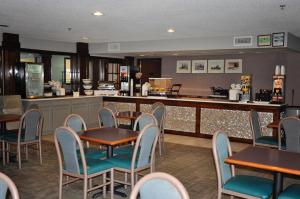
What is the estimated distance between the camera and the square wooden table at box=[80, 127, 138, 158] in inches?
138

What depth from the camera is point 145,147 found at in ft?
11.5

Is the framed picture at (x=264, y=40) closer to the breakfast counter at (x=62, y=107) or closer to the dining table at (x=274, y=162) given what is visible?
the dining table at (x=274, y=162)

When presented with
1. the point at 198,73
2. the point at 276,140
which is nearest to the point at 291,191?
the point at 276,140

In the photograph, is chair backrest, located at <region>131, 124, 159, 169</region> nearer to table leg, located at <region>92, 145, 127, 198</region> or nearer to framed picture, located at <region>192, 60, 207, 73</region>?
table leg, located at <region>92, 145, 127, 198</region>

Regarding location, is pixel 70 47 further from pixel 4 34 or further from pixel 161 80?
pixel 161 80

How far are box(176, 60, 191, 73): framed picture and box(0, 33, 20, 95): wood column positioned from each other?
6329mm

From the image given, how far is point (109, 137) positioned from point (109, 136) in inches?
2.3

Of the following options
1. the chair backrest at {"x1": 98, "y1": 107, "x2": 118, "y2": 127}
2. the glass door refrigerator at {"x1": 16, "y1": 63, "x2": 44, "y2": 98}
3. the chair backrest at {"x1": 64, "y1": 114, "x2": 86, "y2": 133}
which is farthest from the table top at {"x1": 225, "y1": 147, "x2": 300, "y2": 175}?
the glass door refrigerator at {"x1": 16, "y1": 63, "x2": 44, "y2": 98}

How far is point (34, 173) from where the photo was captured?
15.0 ft

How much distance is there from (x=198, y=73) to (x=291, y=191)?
9.33 metres

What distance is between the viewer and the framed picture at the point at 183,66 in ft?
39.5

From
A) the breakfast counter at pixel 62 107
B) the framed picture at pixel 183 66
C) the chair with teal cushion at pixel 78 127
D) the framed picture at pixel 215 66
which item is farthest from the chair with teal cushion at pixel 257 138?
the framed picture at pixel 183 66

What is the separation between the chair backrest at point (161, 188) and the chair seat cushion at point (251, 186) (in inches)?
52.2

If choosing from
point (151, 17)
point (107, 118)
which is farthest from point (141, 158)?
Result: point (151, 17)
